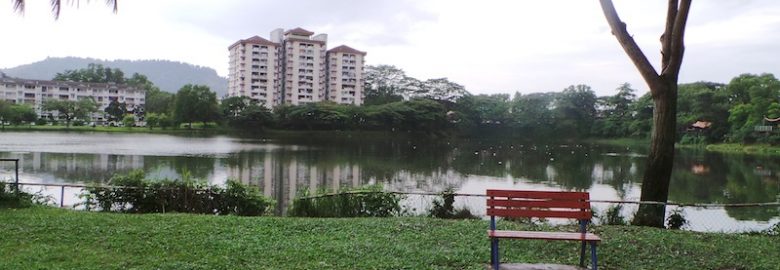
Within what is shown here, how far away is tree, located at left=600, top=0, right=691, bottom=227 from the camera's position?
8.73 metres

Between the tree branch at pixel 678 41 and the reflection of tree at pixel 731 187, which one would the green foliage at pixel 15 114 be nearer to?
the reflection of tree at pixel 731 187

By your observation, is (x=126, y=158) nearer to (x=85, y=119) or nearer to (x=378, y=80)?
(x=85, y=119)

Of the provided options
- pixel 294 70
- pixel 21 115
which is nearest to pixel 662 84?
pixel 21 115

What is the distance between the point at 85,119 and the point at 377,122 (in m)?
39.5

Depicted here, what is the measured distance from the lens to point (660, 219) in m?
8.73

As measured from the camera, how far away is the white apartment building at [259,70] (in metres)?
96.8

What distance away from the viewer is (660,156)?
350 inches

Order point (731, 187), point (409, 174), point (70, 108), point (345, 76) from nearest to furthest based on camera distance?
point (731, 187), point (409, 174), point (70, 108), point (345, 76)

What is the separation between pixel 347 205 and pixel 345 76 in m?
93.7

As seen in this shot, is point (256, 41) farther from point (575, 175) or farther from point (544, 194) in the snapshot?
point (544, 194)

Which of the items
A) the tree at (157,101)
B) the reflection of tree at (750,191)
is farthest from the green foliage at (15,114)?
the reflection of tree at (750,191)

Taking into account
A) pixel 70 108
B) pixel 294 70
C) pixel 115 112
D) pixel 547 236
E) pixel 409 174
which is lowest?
pixel 409 174

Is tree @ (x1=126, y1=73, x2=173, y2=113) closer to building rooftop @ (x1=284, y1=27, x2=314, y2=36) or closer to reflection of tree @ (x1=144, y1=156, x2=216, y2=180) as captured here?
building rooftop @ (x1=284, y1=27, x2=314, y2=36)

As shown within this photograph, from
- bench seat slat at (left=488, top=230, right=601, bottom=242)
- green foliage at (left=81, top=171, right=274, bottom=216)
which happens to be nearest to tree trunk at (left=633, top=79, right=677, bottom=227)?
bench seat slat at (left=488, top=230, right=601, bottom=242)
